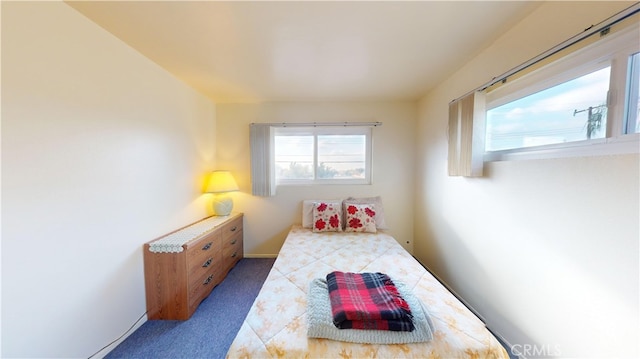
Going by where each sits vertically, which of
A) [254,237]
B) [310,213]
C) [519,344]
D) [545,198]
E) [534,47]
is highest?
[534,47]

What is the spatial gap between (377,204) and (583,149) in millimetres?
1942

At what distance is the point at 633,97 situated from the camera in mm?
939

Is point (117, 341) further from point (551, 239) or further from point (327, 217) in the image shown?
point (551, 239)

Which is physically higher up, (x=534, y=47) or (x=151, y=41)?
(x=151, y=41)

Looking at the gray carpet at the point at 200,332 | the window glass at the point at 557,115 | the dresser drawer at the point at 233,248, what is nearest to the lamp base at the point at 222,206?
the dresser drawer at the point at 233,248

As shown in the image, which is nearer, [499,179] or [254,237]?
[499,179]

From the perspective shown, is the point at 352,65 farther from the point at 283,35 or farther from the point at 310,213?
the point at 310,213

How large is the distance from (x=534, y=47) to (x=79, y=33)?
2.93 m

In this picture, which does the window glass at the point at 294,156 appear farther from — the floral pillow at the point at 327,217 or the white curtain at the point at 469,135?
the white curtain at the point at 469,135

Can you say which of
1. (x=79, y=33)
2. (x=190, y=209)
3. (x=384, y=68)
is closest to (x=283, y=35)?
(x=384, y=68)

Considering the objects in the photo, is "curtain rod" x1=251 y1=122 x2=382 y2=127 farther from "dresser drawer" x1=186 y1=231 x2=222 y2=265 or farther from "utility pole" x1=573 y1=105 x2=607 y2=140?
"utility pole" x1=573 y1=105 x2=607 y2=140

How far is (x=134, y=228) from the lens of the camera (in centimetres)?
168

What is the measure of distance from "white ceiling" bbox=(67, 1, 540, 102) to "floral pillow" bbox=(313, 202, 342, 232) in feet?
5.10

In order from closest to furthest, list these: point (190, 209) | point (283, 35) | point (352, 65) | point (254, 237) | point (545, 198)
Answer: point (545, 198)
point (283, 35)
point (352, 65)
point (190, 209)
point (254, 237)
